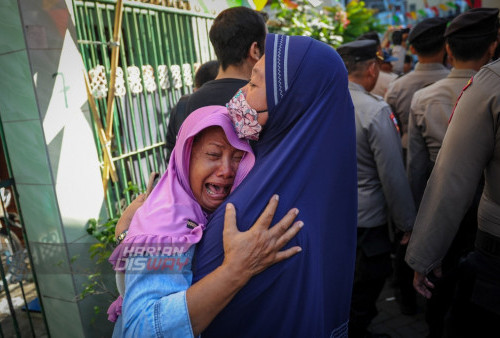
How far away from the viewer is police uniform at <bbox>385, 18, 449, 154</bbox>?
392 centimetres

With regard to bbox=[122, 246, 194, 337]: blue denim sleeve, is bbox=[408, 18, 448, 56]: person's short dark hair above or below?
above

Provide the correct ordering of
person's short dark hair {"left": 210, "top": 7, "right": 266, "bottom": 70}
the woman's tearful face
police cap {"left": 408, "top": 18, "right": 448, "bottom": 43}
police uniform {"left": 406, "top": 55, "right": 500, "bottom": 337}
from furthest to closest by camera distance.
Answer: police cap {"left": 408, "top": 18, "right": 448, "bottom": 43}, person's short dark hair {"left": 210, "top": 7, "right": 266, "bottom": 70}, police uniform {"left": 406, "top": 55, "right": 500, "bottom": 337}, the woman's tearful face

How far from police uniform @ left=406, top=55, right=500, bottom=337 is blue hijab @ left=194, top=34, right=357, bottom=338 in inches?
38.9

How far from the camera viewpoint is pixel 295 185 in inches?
53.7

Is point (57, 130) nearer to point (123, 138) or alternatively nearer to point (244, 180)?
point (123, 138)

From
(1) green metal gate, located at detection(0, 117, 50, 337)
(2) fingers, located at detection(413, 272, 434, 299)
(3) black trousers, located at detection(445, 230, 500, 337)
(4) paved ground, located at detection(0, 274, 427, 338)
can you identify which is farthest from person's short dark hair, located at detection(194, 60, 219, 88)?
(4) paved ground, located at detection(0, 274, 427, 338)

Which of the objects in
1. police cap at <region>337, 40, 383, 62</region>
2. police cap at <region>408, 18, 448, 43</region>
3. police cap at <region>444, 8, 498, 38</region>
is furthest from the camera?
police cap at <region>408, 18, 448, 43</region>

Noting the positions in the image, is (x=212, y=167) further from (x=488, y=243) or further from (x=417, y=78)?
(x=417, y=78)

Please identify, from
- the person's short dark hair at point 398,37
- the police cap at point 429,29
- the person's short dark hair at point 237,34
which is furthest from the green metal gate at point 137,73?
the person's short dark hair at point 398,37

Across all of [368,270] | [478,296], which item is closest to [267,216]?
[478,296]

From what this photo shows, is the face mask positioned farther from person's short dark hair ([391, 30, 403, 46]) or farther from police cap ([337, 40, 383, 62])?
person's short dark hair ([391, 30, 403, 46])

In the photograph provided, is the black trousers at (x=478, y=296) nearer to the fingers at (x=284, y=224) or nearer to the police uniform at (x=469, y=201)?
the police uniform at (x=469, y=201)

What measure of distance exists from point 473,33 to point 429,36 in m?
1.27

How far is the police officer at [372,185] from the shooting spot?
2930 mm
